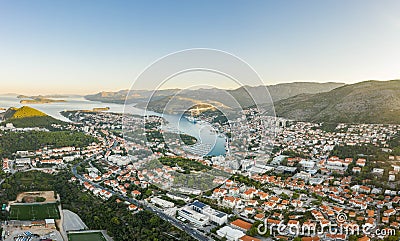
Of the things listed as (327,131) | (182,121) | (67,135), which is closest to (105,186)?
(182,121)

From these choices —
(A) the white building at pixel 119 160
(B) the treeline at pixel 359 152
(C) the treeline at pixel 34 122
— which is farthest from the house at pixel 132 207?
(C) the treeline at pixel 34 122

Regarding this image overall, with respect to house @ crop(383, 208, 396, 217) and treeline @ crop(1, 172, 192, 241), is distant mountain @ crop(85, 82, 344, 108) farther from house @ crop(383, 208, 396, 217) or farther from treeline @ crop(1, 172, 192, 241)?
house @ crop(383, 208, 396, 217)

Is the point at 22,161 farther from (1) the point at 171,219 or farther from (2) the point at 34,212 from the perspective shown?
(1) the point at 171,219

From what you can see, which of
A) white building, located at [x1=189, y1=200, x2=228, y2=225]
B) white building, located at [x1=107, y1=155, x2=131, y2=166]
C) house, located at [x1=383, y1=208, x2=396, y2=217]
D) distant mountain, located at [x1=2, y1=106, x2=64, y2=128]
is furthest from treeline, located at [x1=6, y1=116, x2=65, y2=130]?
house, located at [x1=383, y1=208, x2=396, y2=217]

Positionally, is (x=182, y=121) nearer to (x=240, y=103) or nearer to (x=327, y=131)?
(x=240, y=103)

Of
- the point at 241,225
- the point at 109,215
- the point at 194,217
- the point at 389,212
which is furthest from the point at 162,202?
the point at 389,212

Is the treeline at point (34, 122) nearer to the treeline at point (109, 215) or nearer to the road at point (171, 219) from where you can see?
the treeline at point (109, 215)
